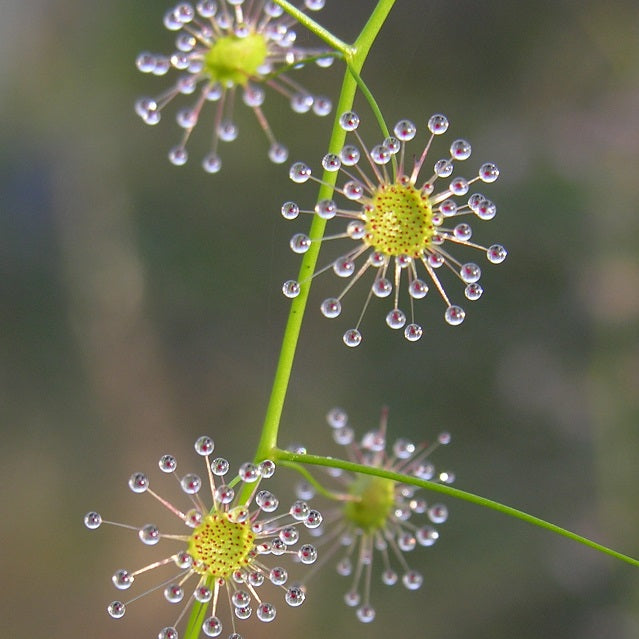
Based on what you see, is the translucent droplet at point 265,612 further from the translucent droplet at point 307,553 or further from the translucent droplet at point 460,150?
the translucent droplet at point 460,150

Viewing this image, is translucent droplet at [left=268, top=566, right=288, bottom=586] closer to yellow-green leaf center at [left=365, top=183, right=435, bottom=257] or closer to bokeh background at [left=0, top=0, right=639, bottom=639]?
yellow-green leaf center at [left=365, top=183, right=435, bottom=257]

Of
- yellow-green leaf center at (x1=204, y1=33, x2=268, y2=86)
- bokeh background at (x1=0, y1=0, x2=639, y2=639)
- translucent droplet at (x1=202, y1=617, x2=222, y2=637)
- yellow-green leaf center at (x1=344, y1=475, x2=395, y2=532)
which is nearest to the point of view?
translucent droplet at (x1=202, y1=617, x2=222, y2=637)

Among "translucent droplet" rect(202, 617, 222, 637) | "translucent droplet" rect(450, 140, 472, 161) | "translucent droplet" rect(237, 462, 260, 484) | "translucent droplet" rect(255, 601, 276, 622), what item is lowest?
"translucent droplet" rect(202, 617, 222, 637)

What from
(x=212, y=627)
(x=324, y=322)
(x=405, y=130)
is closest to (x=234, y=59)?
(x=405, y=130)

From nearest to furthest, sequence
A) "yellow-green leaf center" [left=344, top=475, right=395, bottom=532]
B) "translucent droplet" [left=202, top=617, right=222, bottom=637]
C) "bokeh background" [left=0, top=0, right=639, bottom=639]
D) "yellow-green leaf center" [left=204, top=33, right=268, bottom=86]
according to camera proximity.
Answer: "translucent droplet" [left=202, top=617, right=222, bottom=637] → "yellow-green leaf center" [left=204, top=33, right=268, bottom=86] → "yellow-green leaf center" [left=344, top=475, right=395, bottom=532] → "bokeh background" [left=0, top=0, right=639, bottom=639]

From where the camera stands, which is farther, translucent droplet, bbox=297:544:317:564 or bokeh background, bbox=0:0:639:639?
bokeh background, bbox=0:0:639:639

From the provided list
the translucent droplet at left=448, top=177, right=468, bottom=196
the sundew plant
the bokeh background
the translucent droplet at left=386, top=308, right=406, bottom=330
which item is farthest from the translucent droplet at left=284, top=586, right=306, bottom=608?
the bokeh background

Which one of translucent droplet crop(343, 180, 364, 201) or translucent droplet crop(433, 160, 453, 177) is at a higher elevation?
translucent droplet crop(433, 160, 453, 177)

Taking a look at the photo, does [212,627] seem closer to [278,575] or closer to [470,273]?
[278,575]
